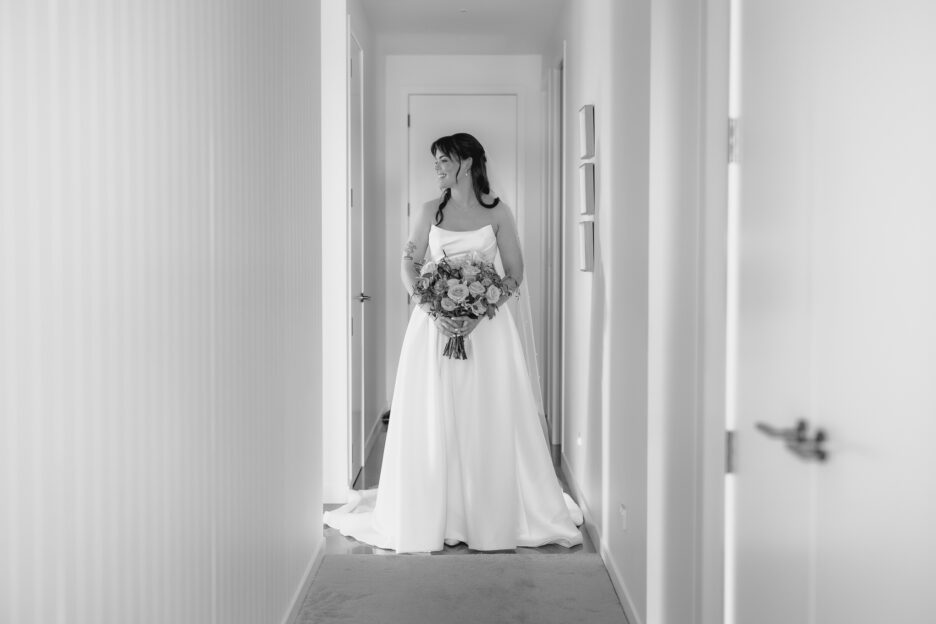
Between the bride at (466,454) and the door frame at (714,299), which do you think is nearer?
the door frame at (714,299)

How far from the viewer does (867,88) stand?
145 cm

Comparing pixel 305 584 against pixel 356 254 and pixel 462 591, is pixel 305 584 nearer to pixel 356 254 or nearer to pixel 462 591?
pixel 462 591

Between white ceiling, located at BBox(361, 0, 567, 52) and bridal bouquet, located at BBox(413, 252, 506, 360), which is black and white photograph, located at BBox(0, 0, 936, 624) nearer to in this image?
bridal bouquet, located at BBox(413, 252, 506, 360)

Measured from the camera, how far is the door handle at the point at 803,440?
1650mm

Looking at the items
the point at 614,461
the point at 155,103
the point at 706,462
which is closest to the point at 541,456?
the point at 614,461

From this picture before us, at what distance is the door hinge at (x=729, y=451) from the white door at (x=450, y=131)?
551 cm

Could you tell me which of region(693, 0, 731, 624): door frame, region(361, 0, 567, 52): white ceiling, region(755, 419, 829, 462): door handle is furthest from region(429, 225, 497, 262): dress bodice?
region(755, 419, 829, 462): door handle

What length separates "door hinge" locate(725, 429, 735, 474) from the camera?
2.20m

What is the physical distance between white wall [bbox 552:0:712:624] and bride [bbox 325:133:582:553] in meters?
0.29

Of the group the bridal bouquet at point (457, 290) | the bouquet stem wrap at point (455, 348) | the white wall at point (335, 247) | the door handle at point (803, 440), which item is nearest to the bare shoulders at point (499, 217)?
the bridal bouquet at point (457, 290)

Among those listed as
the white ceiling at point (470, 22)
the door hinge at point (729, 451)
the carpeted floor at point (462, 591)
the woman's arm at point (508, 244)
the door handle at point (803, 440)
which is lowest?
the carpeted floor at point (462, 591)

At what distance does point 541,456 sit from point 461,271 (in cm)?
97

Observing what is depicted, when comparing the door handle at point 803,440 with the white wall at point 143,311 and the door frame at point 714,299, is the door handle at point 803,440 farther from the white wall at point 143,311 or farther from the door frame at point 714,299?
the white wall at point 143,311

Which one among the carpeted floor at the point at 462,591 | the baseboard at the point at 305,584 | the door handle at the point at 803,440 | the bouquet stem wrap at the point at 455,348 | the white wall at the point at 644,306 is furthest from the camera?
the bouquet stem wrap at the point at 455,348
